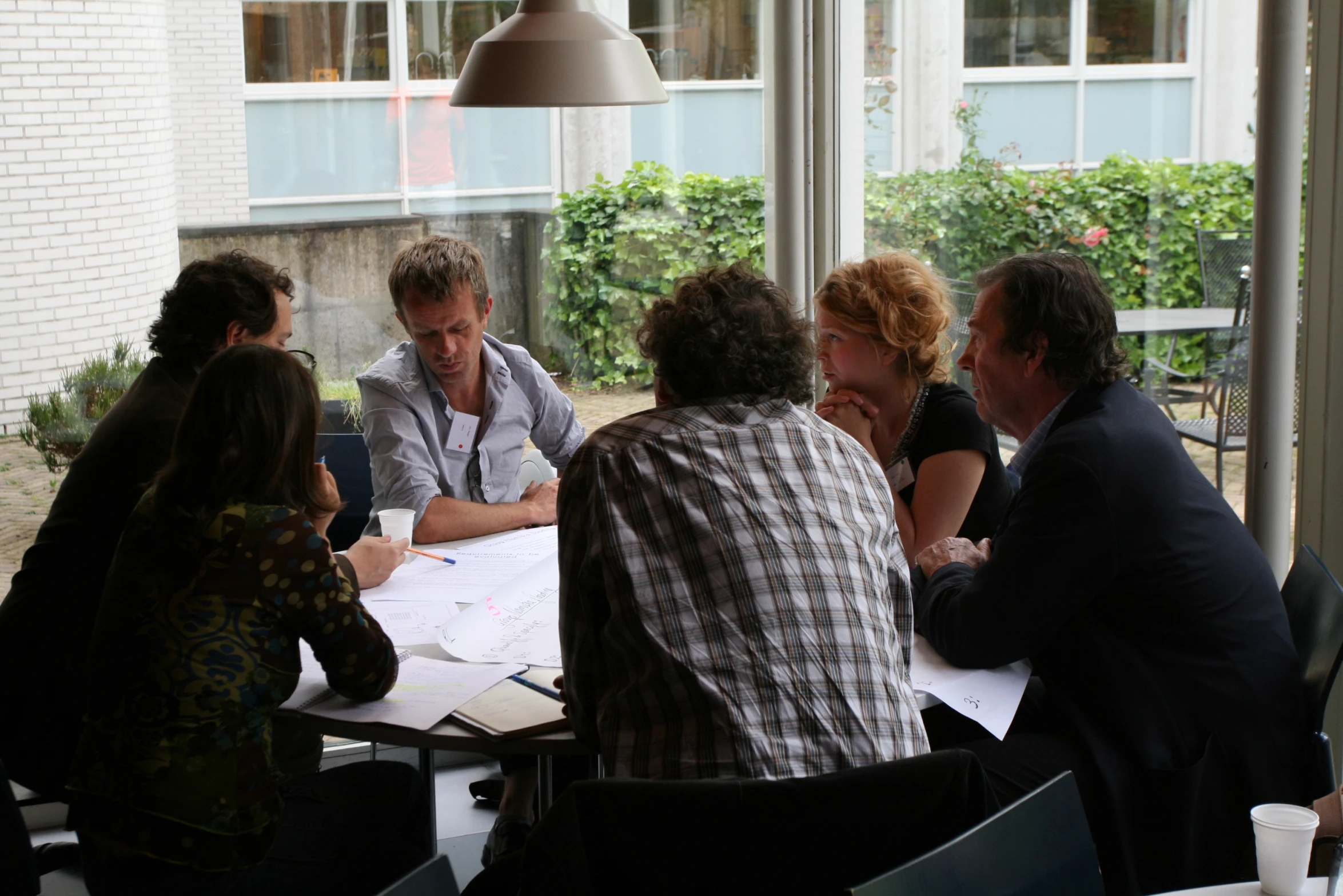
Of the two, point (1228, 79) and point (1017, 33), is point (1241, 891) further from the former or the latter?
point (1017, 33)

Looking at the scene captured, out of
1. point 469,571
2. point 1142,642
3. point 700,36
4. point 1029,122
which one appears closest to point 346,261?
point 700,36

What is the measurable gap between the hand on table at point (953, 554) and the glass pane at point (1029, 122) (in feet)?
4.96

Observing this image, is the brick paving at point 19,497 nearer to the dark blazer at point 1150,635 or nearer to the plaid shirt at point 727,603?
the plaid shirt at point 727,603

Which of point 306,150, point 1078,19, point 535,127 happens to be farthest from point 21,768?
point 1078,19

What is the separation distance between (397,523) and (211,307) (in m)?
0.57

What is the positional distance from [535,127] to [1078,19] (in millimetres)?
1657

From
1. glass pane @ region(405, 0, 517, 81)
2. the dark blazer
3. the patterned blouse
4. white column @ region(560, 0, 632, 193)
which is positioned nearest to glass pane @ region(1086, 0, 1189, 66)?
the dark blazer

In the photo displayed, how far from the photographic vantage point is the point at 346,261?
3.86 meters

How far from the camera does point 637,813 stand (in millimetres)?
1396

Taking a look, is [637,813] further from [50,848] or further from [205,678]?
[50,848]

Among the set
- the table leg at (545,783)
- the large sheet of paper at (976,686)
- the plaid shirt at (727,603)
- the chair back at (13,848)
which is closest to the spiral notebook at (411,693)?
the plaid shirt at (727,603)

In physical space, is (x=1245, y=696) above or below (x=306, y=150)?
below

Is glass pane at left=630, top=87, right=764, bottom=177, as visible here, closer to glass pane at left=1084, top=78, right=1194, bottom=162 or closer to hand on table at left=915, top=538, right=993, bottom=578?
glass pane at left=1084, top=78, right=1194, bottom=162

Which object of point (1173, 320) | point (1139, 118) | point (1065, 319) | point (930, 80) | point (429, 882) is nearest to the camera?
point (429, 882)
